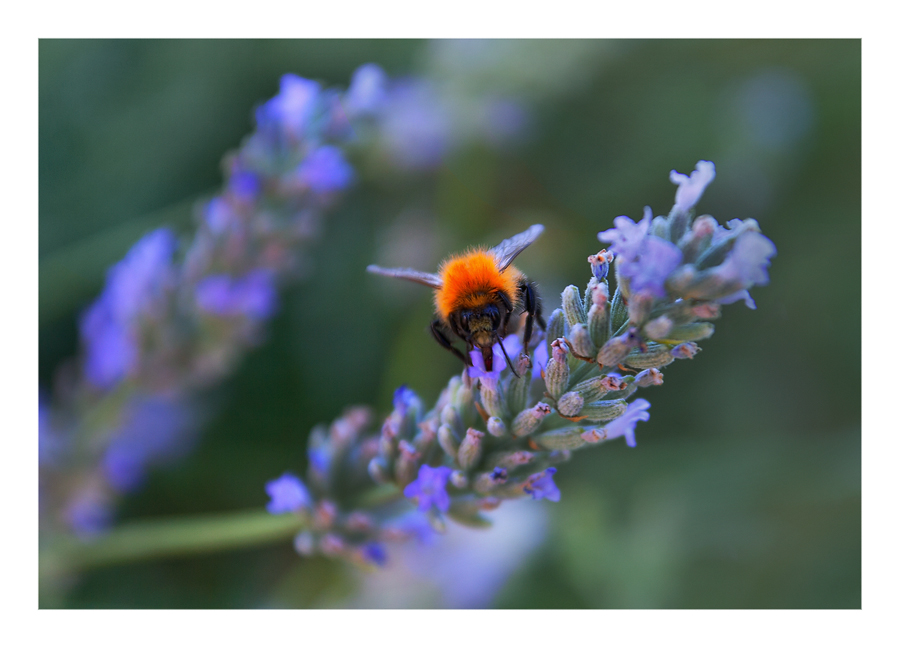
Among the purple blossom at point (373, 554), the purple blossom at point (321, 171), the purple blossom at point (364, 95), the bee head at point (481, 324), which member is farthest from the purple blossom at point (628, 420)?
the purple blossom at point (364, 95)

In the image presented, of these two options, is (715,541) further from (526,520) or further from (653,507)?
(526,520)

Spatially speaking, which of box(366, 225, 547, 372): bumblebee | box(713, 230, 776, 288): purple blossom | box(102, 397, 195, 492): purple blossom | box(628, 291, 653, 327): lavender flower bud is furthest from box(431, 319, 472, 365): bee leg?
box(102, 397, 195, 492): purple blossom

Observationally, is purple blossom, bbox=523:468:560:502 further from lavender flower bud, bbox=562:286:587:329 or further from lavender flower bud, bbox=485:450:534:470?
lavender flower bud, bbox=562:286:587:329

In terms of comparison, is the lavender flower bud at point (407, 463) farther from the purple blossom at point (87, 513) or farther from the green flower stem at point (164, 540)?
the purple blossom at point (87, 513)

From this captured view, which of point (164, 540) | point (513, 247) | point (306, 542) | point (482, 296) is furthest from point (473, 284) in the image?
point (164, 540)

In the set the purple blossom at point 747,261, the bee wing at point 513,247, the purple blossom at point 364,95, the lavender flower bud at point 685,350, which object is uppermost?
the purple blossom at point 364,95

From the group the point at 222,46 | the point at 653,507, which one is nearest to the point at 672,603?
the point at 653,507
